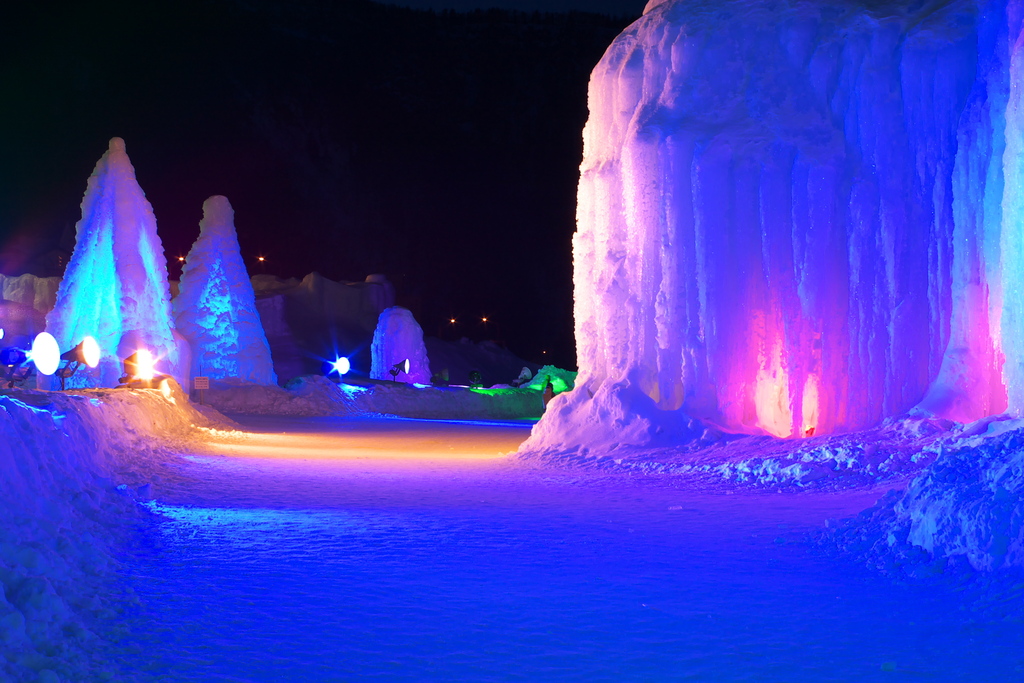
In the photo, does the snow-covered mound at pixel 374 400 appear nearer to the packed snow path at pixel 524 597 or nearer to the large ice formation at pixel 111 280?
the large ice formation at pixel 111 280

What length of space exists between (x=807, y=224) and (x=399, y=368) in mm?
29046

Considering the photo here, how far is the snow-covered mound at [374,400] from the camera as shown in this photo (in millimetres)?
29500

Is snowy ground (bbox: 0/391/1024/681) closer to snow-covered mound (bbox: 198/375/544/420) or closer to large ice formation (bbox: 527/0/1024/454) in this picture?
large ice formation (bbox: 527/0/1024/454)

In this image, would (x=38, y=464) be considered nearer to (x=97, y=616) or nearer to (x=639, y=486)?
(x=97, y=616)

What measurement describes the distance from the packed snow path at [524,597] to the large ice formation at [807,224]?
423 cm

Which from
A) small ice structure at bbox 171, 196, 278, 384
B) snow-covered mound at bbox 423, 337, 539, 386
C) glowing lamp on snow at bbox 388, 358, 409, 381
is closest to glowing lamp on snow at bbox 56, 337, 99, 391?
small ice structure at bbox 171, 196, 278, 384

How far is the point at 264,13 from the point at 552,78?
80.0 ft

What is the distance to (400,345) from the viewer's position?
42312mm

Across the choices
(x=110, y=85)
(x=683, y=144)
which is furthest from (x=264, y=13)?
(x=683, y=144)

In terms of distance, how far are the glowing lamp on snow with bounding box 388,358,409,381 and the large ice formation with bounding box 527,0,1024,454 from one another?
2553 cm

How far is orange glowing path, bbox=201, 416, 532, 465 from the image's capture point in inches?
567

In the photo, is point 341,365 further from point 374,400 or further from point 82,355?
point 82,355

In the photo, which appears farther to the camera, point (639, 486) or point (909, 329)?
point (909, 329)

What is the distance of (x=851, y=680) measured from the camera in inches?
150
